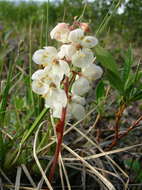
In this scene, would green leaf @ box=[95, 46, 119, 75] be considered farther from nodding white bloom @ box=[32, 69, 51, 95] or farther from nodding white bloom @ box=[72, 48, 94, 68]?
nodding white bloom @ box=[32, 69, 51, 95]

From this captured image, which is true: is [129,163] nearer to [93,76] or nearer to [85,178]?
[85,178]

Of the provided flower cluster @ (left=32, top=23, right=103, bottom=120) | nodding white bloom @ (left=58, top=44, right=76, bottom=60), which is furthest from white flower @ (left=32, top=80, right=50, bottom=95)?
nodding white bloom @ (left=58, top=44, right=76, bottom=60)

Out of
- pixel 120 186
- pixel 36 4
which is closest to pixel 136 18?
pixel 120 186

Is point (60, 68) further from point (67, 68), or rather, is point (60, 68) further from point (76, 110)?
point (76, 110)

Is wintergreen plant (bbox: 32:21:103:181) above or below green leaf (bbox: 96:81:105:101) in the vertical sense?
above

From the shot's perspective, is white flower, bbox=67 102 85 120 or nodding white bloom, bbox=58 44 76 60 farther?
white flower, bbox=67 102 85 120

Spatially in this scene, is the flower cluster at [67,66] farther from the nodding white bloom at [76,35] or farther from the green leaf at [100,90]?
the green leaf at [100,90]

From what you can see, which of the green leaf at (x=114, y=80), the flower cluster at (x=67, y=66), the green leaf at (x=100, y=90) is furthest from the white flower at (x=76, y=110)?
the green leaf at (x=100, y=90)

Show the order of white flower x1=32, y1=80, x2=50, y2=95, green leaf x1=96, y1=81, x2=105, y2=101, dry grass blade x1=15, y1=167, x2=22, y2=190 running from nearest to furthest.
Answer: white flower x1=32, y1=80, x2=50, y2=95, dry grass blade x1=15, y1=167, x2=22, y2=190, green leaf x1=96, y1=81, x2=105, y2=101

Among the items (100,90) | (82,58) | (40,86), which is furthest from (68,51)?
(100,90)
